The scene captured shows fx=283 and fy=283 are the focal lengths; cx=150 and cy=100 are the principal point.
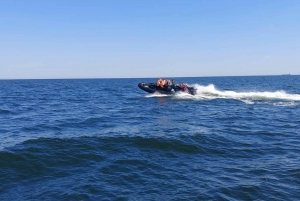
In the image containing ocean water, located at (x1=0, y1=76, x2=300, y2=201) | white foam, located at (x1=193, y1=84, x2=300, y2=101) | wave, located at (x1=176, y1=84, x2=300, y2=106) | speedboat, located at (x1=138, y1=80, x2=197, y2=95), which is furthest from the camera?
speedboat, located at (x1=138, y1=80, x2=197, y2=95)

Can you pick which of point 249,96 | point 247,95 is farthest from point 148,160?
point 247,95

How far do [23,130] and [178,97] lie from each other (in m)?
22.3

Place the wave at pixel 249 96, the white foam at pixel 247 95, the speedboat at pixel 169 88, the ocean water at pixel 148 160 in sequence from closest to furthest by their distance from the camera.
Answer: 1. the ocean water at pixel 148 160
2. the wave at pixel 249 96
3. the white foam at pixel 247 95
4. the speedboat at pixel 169 88

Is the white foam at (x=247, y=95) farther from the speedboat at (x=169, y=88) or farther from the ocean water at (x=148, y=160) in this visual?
the ocean water at (x=148, y=160)

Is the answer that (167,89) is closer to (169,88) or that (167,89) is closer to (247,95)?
(169,88)

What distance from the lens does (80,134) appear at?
48.8 ft

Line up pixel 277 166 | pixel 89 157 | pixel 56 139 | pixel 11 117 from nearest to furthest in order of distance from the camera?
pixel 277 166, pixel 89 157, pixel 56 139, pixel 11 117

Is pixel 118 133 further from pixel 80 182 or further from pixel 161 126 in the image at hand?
pixel 80 182

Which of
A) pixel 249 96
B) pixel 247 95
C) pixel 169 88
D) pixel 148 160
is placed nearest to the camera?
pixel 148 160

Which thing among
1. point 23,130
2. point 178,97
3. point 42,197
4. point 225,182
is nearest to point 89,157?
point 42,197

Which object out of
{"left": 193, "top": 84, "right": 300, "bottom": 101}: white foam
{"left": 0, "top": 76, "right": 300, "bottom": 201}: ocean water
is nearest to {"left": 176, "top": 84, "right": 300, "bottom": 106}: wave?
{"left": 193, "top": 84, "right": 300, "bottom": 101}: white foam

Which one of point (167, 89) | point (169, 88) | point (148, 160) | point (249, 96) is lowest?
point (148, 160)

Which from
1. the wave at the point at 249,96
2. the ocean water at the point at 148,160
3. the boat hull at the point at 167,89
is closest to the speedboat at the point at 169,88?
the boat hull at the point at 167,89

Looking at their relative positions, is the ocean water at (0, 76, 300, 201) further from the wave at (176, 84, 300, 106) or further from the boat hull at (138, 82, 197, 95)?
the boat hull at (138, 82, 197, 95)
